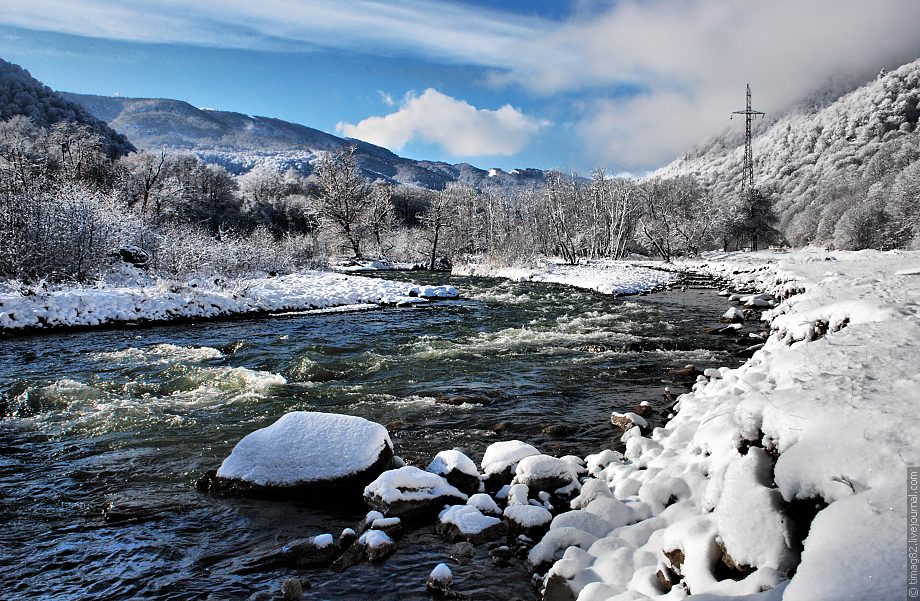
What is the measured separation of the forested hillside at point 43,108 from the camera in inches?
3093

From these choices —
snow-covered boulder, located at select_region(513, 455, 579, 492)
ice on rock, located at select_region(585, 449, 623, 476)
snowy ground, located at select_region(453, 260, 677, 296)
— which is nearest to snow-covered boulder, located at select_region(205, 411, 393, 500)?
snow-covered boulder, located at select_region(513, 455, 579, 492)

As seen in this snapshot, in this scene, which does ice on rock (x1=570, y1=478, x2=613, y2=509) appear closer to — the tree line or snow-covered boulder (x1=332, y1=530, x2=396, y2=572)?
snow-covered boulder (x1=332, y1=530, x2=396, y2=572)

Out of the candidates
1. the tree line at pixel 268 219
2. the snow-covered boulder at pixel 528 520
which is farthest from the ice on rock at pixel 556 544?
the tree line at pixel 268 219

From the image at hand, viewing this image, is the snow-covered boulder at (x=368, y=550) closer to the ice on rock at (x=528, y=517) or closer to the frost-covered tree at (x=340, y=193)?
the ice on rock at (x=528, y=517)

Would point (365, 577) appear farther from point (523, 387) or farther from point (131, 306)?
point (131, 306)

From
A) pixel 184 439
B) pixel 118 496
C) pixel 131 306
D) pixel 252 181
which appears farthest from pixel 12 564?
pixel 252 181

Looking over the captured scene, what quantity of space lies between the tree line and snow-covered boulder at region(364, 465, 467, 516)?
863 inches

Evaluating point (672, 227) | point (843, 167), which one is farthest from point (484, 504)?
point (843, 167)

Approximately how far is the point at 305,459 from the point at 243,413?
322 cm

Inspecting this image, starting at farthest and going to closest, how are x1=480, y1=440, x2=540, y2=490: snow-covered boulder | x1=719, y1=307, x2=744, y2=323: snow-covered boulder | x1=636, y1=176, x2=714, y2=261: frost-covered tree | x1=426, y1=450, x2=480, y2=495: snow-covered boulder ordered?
1. x1=636, y1=176, x2=714, y2=261: frost-covered tree
2. x1=719, y1=307, x2=744, y2=323: snow-covered boulder
3. x1=480, y1=440, x2=540, y2=490: snow-covered boulder
4. x1=426, y1=450, x2=480, y2=495: snow-covered boulder

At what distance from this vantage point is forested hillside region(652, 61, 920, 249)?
4175 cm

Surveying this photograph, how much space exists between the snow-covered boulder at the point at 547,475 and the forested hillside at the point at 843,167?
4269 cm

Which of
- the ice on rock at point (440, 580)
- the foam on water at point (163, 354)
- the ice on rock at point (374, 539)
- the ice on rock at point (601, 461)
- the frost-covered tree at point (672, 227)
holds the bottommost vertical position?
the ice on rock at point (440, 580)

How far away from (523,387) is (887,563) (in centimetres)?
753
